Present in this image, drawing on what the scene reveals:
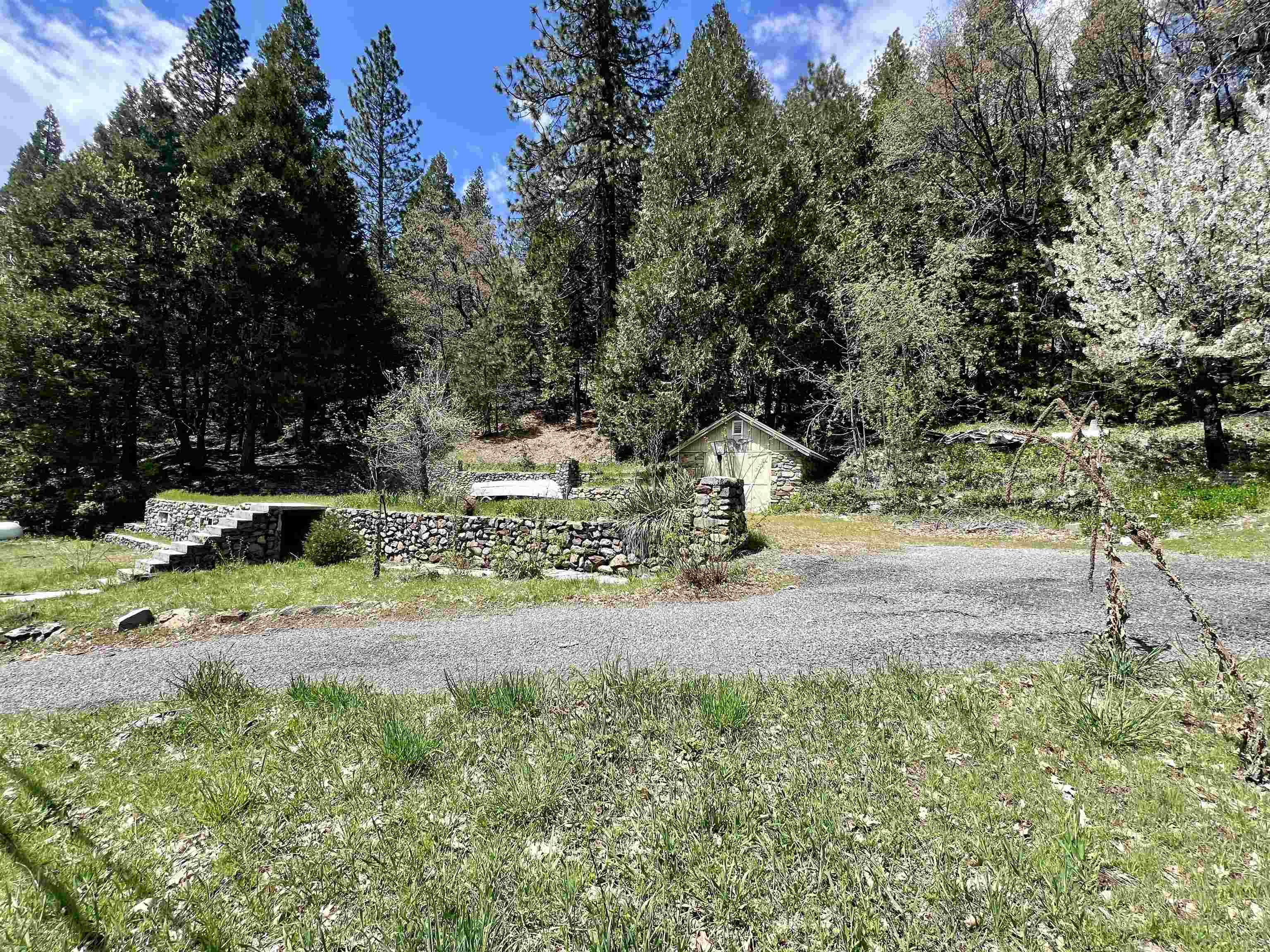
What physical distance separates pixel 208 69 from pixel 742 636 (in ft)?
136

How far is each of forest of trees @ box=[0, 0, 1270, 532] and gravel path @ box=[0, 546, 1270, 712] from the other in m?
10.7

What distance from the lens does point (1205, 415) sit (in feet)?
44.3

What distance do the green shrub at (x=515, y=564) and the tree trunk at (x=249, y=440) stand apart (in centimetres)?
1938

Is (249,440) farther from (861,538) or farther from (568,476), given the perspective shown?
(861,538)

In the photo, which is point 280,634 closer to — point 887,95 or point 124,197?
point 124,197

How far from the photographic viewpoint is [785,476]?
68.5ft

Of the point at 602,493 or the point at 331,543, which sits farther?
the point at 602,493

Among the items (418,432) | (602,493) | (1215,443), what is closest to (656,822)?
(602,493)

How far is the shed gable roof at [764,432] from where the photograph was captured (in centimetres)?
2081

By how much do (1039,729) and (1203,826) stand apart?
972mm

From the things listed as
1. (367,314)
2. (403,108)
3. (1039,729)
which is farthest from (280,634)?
(403,108)

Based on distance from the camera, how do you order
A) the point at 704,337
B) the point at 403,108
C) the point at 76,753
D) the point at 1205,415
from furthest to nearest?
the point at 403,108, the point at 704,337, the point at 1205,415, the point at 76,753

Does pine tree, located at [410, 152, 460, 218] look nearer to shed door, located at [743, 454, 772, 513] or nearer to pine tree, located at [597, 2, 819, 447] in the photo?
pine tree, located at [597, 2, 819, 447]

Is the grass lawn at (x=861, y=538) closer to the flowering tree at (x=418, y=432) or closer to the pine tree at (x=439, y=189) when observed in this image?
the flowering tree at (x=418, y=432)
